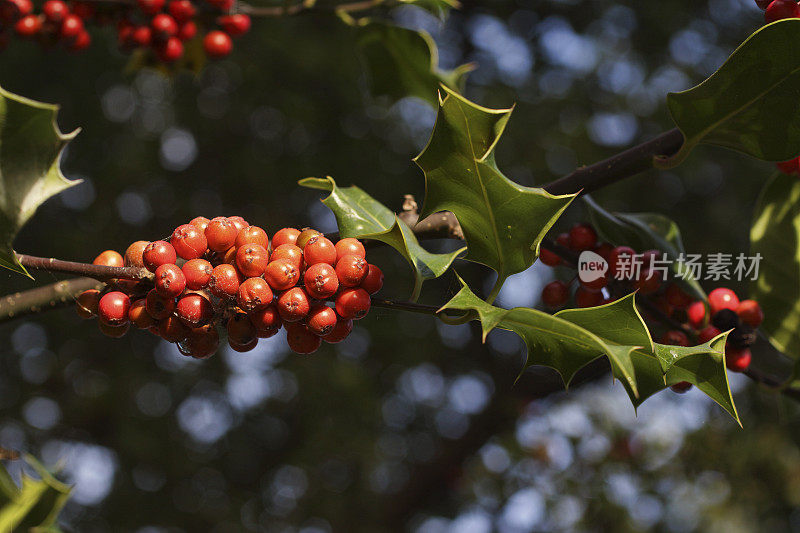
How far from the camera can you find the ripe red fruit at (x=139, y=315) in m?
0.93

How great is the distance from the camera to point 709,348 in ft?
3.00

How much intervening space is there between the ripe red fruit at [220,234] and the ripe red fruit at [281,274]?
3.3 inches

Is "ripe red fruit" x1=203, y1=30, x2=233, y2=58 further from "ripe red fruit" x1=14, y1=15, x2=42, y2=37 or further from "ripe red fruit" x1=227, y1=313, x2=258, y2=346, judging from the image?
"ripe red fruit" x1=227, y1=313, x2=258, y2=346

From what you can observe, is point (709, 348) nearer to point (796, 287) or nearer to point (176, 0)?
point (796, 287)

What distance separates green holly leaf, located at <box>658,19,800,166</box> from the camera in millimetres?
944

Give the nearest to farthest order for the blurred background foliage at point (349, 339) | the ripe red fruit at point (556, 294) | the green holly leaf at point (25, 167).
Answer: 1. the green holly leaf at point (25, 167)
2. the ripe red fruit at point (556, 294)
3. the blurred background foliage at point (349, 339)

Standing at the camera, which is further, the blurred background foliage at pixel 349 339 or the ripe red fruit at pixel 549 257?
the blurred background foliage at pixel 349 339

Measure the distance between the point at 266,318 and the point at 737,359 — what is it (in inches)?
35.8

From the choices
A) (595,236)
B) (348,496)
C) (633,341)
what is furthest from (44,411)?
(633,341)

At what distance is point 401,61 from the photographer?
1672 mm

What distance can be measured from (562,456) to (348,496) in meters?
1.42

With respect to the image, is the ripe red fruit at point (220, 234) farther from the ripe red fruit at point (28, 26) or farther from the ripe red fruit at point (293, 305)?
the ripe red fruit at point (28, 26)

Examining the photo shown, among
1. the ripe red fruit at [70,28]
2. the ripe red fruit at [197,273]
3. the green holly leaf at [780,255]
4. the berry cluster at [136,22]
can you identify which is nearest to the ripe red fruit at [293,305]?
the ripe red fruit at [197,273]

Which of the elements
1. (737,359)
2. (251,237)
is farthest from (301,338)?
(737,359)
